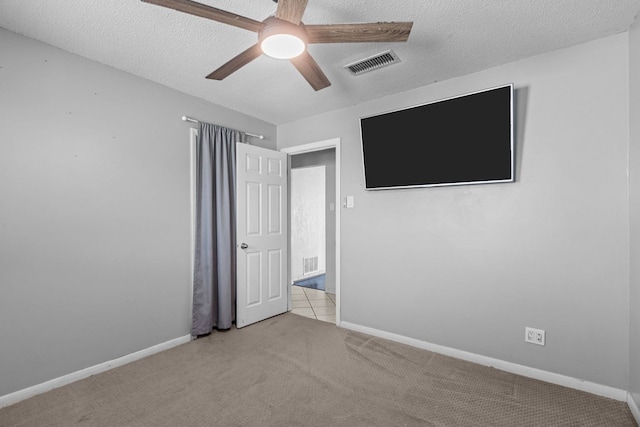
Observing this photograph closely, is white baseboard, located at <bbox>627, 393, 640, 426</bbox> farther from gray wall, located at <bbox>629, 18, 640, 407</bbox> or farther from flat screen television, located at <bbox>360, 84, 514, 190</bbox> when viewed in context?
flat screen television, located at <bbox>360, 84, 514, 190</bbox>

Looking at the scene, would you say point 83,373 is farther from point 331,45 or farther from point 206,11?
point 331,45

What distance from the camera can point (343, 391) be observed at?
2.13m

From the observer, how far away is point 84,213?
2.31m

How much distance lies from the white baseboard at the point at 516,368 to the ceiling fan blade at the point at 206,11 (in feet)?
9.07

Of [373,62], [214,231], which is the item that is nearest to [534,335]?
[373,62]

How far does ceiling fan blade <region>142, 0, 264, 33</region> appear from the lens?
1316 millimetres

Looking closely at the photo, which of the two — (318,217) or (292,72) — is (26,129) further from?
(318,217)

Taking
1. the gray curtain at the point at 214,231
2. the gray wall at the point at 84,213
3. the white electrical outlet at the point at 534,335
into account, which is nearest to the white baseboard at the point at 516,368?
the white electrical outlet at the point at 534,335

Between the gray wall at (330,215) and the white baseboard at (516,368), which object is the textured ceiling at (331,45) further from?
the white baseboard at (516,368)

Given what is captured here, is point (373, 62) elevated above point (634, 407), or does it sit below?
above

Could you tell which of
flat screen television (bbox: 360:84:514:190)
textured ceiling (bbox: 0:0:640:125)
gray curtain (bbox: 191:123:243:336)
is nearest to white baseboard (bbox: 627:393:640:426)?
flat screen television (bbox: 360:84:514:190)

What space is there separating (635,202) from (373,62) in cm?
194

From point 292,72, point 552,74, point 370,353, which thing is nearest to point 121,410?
point 370,353

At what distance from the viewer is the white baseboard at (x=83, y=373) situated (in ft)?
6.52
